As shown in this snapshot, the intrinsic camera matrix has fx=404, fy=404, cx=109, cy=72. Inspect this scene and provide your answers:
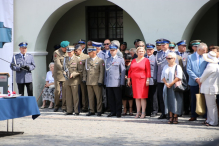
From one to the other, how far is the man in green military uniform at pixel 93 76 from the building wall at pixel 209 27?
15.2ft

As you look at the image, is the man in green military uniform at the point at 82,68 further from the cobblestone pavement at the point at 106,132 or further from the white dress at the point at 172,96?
the white dress at the point at 172,96

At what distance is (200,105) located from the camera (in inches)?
316

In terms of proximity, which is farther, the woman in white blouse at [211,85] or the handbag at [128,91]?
the handbag at [128,91]

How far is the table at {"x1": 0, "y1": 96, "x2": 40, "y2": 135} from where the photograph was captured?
21.6 feet

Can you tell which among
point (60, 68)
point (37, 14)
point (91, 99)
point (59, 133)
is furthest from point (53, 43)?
point (59, 133)

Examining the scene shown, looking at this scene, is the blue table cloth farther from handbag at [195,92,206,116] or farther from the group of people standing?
handbag at [195,92,206,116]

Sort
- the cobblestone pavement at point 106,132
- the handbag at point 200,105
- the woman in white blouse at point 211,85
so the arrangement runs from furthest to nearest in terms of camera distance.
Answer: the handbag at point 200,105
the woman in white blouse at point 211,85
the cobblestone pavement at point 106,132

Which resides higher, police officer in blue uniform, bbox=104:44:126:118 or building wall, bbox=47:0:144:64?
building wall, bbox=47:0:144:64

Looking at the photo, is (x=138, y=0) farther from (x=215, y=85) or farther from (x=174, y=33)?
(x=215, y=85)

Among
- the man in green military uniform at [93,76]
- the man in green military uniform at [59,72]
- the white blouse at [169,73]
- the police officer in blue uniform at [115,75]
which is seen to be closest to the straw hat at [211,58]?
the white blouse at [169,73]

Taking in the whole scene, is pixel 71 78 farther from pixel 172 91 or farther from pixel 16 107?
pixel 16 107

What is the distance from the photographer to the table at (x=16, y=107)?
6576 mm

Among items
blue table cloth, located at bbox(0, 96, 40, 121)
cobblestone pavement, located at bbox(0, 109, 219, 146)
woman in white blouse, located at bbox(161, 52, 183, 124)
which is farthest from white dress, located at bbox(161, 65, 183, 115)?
blue table cloth, located at bbox(0, 96, 40, 121)

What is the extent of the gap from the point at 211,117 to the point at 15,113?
3.76 m
